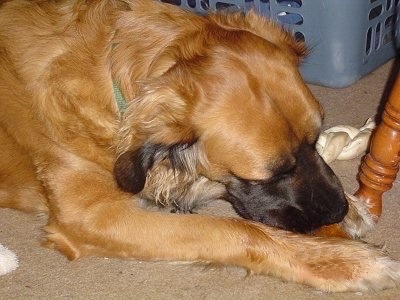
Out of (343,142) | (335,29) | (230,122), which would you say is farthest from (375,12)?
(230,122)

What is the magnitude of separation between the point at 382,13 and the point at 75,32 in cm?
143

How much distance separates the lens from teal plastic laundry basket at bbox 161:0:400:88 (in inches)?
112

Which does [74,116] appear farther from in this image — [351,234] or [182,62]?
[351,234]

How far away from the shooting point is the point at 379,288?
207 cm

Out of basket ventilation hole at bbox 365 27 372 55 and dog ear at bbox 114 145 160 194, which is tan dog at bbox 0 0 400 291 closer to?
dog ear at bbox 114 145 160 194

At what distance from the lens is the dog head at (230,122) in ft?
6.24

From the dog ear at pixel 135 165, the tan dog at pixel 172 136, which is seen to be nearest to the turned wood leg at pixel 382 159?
the tan dog at pixel 172 136

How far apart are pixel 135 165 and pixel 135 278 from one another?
1.43 feet

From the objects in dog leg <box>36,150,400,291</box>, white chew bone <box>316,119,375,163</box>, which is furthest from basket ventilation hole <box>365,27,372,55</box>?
dog leg <box>36,150,400,291</box>

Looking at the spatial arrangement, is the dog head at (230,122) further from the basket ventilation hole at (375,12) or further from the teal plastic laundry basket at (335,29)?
the basket ventilation hole at (375,12)

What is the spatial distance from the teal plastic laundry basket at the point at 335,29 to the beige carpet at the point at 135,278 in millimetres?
716

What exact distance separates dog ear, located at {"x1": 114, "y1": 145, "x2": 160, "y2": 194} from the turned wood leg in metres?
0.71

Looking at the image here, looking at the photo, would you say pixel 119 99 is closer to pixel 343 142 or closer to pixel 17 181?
pixel 17 181

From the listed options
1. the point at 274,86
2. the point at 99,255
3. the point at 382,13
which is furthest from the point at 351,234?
the point at 382,13
